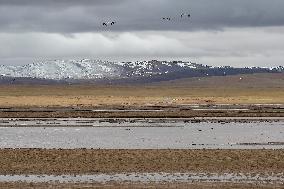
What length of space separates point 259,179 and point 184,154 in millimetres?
8763

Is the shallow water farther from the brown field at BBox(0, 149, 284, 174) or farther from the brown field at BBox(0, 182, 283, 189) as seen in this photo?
the brown field at BBox(0, 182, 283, 189)

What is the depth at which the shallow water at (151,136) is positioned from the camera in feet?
153

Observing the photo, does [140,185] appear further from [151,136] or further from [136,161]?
[151,136]

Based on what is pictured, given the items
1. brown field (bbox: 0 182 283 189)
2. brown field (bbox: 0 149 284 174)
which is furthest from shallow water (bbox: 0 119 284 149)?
brown field (bbox: 0 182 283 189)

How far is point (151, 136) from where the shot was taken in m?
53.9

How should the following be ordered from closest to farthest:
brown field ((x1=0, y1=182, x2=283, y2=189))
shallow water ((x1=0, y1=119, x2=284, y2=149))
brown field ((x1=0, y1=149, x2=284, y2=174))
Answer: brown field ((x1=0, y1=182, x2=283, y2=189)) < brown field ((x1=0, y1=149, x2=284, y2=174)) < shallow water ((x1=0, y1=119, x2=284, y2=149))

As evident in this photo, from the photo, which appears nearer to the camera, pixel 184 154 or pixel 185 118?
pixel 184 154

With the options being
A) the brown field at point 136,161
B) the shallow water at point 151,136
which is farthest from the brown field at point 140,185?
the shallow water at point 151,136

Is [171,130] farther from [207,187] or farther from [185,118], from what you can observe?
[207,187]

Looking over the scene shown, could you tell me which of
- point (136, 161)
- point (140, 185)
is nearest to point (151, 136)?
point (136, 161)

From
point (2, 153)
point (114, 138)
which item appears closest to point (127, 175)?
point (2, 153)

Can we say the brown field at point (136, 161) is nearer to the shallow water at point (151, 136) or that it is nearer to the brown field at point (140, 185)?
the brown field at point (140, 185)

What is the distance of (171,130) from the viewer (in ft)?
199

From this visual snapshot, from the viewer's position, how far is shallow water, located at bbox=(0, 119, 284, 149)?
46562mm
